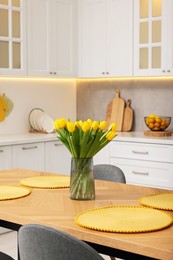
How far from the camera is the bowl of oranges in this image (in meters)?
5.07

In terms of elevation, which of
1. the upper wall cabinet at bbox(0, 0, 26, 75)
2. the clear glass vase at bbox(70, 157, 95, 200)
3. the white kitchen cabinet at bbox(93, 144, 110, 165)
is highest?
the upper wall cabinet at bbox(0, 0, 26, 75)

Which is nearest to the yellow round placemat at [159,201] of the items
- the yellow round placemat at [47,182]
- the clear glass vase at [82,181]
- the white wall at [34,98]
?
the clear glass vase at [82,181]

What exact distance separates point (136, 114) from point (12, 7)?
1.69 metres

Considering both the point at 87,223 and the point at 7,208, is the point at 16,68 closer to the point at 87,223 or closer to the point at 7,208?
the point at 7,208

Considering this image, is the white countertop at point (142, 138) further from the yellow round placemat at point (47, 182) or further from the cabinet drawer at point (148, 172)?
the yellow round placemat at point (47, 182)

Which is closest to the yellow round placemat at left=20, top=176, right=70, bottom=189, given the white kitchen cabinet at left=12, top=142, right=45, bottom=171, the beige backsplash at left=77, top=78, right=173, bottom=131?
the white kitchen cabinet at left=12, top=142, right=45, bottom=171

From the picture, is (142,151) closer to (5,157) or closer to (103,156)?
(103,156)

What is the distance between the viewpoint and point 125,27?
17.3 feet

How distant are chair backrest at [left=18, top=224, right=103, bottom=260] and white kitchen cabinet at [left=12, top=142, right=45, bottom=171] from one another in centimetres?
291

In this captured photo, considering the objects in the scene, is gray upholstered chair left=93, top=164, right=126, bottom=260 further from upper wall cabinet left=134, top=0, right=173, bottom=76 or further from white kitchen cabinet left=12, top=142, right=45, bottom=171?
upper wall cabinet left=134, top=0, right=173, bottom=76

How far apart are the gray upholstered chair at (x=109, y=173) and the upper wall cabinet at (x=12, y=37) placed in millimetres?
1947

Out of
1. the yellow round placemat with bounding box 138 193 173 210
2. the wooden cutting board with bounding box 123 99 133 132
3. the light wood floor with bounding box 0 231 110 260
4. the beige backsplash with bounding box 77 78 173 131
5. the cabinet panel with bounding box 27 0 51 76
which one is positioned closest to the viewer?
the yellow round placemat with bounding box 138 193 173 210

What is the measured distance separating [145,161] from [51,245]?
3.19m

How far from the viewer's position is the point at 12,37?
5000 mm
